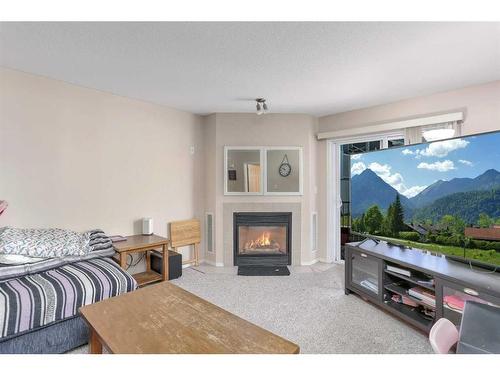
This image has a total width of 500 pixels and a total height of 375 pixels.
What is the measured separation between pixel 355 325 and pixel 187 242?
7.69 ft

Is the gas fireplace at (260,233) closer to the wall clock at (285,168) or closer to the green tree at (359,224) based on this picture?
the wall clock at (285,168)

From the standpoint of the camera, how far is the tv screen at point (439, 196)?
1.83m

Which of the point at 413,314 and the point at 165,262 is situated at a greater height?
the point at 165,262

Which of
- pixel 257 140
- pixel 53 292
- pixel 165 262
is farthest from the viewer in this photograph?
pixel 257 140

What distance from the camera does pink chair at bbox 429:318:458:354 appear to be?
1.15 m

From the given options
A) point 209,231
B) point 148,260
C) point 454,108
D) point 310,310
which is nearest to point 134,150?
point 148,260

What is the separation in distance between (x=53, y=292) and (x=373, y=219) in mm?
2816

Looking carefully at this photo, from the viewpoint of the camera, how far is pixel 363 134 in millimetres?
3312

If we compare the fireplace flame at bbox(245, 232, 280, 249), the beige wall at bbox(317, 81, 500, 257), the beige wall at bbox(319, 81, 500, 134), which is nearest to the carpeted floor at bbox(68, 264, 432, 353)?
the fireplace flame at bbox(245, 232, 280, 249)

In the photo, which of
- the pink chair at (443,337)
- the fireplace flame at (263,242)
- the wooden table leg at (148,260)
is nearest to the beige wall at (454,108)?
the fireplace flame at (263,242)

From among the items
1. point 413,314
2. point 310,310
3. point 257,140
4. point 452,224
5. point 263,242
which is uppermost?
point 257,140

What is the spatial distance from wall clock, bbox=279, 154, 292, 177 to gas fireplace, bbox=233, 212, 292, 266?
58 centimetres

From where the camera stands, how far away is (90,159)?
2.72 metres

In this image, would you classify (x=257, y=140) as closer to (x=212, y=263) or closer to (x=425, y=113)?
(x=212, y=263)
